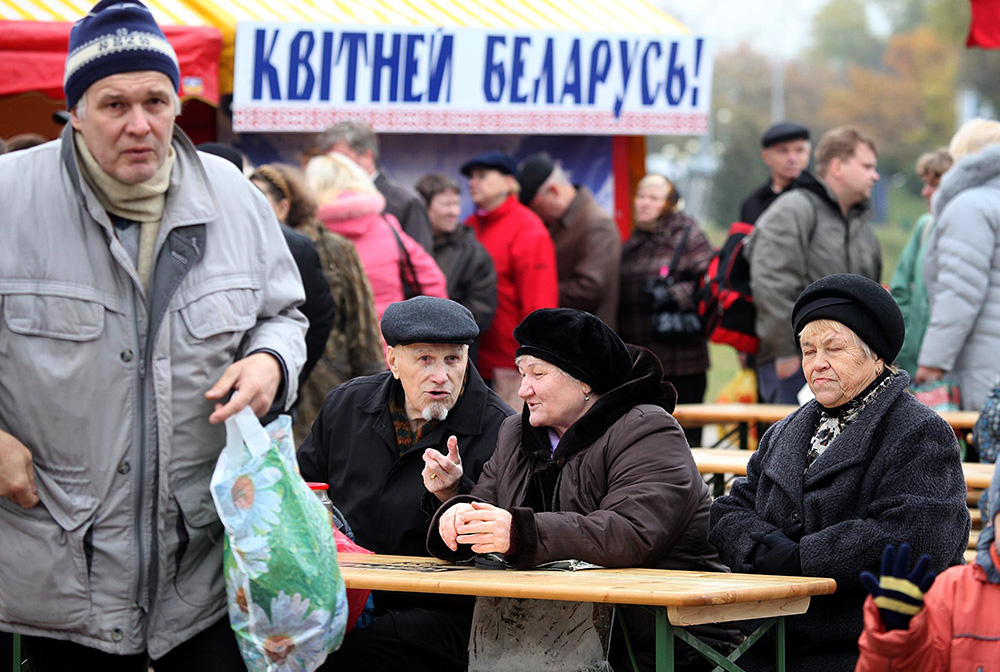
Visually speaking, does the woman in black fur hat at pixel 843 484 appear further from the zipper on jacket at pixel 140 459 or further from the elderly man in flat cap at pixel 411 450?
the zipper on jacket at pixel 140 459

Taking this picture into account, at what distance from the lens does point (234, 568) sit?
115 inches

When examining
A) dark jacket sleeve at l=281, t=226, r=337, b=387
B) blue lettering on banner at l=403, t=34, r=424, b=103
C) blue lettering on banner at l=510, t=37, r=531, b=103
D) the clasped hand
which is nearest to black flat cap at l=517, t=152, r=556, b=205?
blue lettering on banner at l=510, t=37, r=531, b=103

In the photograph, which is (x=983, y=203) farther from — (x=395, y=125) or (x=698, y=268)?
(x=395, y=125)

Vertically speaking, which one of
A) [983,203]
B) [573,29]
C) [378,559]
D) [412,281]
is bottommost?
[378,559]

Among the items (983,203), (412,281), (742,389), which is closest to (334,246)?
(412,281)

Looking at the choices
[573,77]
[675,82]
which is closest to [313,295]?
[573,77]

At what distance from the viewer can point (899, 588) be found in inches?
117

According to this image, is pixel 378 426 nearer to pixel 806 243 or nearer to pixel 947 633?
pixel 947 633

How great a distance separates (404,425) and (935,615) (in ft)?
6.33

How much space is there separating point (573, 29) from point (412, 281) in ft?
9.90

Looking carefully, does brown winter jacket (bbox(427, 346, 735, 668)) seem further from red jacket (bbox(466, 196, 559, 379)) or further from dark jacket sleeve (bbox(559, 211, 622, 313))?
dark jacket sleeve (bbox(559, 211, 622, 313))

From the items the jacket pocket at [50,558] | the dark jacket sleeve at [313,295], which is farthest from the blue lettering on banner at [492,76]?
the jacket pocket at [50,558]

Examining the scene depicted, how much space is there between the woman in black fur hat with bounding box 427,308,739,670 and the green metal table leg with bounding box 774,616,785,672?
0.31 m

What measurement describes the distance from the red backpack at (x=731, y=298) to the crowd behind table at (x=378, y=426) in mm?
1084
